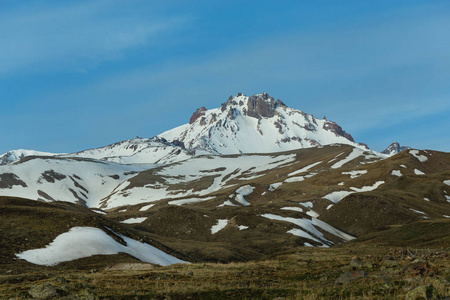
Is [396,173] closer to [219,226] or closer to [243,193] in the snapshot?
[243,193]

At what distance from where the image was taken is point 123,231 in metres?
76.8

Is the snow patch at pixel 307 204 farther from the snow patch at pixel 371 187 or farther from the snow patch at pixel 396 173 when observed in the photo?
the snow patch at pixel 396 173

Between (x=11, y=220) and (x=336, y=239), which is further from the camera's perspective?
(x=336, y=239)

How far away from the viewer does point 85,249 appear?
60094 mm

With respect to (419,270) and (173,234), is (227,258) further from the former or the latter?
(419,270)

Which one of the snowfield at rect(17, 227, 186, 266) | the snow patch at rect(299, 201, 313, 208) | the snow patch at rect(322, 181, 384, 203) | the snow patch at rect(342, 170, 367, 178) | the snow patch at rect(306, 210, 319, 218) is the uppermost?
the snow patch at rect(342, 170, 367, 178)

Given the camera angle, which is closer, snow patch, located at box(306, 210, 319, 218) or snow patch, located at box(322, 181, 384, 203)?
snow patch, located at box(306, 210, 319, 218)

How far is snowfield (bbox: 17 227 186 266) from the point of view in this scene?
56.2m

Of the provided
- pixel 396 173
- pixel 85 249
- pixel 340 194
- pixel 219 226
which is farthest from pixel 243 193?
pixel 85 249

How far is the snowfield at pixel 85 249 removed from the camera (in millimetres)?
56156

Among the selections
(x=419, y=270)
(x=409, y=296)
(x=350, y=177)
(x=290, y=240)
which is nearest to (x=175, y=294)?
(x=409, y=296)

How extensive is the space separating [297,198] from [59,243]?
116956 millimetres

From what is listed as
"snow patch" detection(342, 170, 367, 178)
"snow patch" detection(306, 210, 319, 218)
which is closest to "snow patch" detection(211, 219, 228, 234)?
"snow patch" detection(306, 210, 319, 218)

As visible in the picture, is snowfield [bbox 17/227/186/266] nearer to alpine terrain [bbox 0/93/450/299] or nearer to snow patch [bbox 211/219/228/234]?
alpine terrain [bbox 0/93/450/299]
